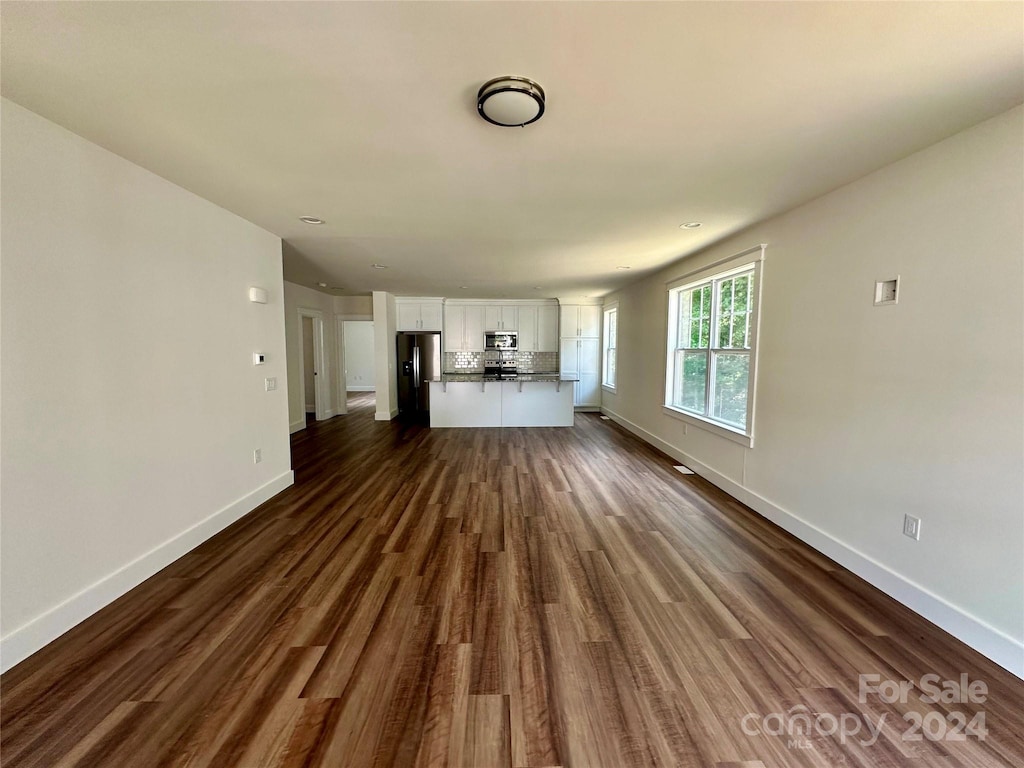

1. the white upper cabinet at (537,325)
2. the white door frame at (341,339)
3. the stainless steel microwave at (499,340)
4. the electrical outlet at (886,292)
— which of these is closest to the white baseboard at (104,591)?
the electrical outlet at (886,292)

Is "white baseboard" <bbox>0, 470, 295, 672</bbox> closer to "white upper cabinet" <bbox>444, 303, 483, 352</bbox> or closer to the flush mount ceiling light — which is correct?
the flush mount ceiling light

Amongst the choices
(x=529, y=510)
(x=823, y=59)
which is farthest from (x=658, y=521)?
(x=823, y=59)

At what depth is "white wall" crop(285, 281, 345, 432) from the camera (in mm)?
6211

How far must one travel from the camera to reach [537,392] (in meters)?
6.68

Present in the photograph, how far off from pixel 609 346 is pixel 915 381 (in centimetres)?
571

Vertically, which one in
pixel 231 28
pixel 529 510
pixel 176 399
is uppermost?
pixel 231 28

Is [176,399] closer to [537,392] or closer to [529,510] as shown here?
[529,510]

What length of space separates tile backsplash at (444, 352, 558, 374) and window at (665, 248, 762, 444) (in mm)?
3578

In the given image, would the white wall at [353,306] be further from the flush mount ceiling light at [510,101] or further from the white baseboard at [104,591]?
the flush mount ceiling light at [510,101]

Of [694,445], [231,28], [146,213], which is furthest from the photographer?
[694,445]

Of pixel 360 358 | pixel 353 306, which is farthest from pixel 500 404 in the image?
pixel 360 358

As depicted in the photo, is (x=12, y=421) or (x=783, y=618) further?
(x=783, y=618)

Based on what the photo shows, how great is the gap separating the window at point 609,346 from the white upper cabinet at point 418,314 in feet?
11.1

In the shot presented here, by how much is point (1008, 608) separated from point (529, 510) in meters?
2.58
